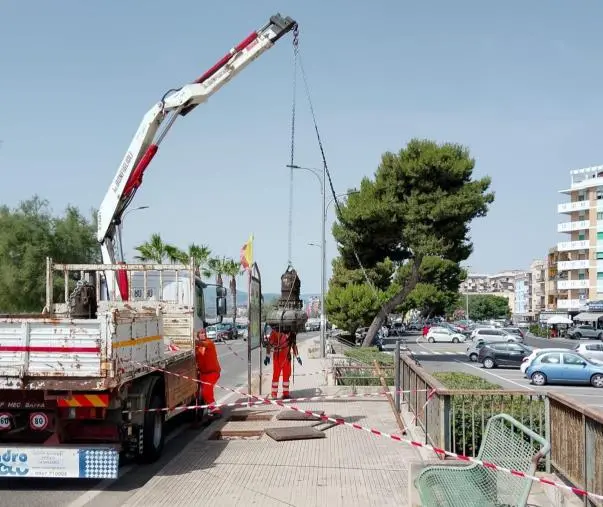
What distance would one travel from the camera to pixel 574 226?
3474 inches

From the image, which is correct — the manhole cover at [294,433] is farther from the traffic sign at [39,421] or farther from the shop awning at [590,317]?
the shop awning at [590,317]

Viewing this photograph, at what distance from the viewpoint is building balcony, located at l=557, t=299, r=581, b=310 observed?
89244 millimetres

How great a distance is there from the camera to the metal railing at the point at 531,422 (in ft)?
19.0

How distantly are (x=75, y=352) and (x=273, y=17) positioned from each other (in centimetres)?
982

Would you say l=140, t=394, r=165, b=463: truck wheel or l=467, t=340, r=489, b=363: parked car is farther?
l=467, t=340, r=489, b=363: parked car

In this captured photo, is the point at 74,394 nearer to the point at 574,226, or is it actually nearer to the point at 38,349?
the point at 38,349

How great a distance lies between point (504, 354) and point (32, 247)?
89.5 feet

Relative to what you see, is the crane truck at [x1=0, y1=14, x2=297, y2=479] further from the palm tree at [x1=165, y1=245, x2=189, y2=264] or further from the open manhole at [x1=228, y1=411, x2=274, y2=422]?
the palm tree at [x1=165, y1=245, x2=189, y2=264]

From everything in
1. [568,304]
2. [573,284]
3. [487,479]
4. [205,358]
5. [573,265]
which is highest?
[573,265]

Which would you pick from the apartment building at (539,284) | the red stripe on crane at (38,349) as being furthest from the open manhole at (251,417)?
the apartment building at (539,284)

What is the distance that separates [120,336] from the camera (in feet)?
26.9

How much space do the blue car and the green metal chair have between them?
21.8m

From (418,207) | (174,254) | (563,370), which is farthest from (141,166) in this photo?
(174,254)

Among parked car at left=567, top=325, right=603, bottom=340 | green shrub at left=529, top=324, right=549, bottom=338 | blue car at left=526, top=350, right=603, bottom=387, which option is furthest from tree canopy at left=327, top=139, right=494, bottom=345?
green shrub at left=529, top=324, right=549, bottom=338
